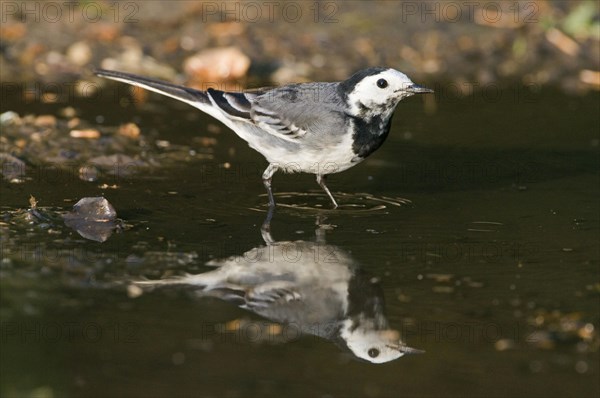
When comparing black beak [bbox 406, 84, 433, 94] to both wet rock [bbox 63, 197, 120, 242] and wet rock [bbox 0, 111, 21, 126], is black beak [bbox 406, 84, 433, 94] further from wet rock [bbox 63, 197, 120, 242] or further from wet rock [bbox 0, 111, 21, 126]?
wet rock [bbox 0, 111, 21, 126]

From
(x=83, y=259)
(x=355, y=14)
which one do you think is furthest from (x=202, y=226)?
(x=355, y=14)

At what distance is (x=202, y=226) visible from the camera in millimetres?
7133

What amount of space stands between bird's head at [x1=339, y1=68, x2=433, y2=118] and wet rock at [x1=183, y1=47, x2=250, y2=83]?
13.0 feet

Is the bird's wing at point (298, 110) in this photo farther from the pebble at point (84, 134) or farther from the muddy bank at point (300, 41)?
the muddy bank at point (300, 41)

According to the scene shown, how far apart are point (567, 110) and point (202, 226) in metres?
4.94

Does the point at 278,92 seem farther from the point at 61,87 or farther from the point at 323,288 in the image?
the point at 61,87

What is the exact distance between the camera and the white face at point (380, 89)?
25.1 feet

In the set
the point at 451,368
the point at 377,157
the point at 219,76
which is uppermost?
the point at 219,76

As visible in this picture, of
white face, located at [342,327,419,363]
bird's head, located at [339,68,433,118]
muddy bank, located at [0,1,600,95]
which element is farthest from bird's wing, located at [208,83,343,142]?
muddy bank, located at [0,1,600,95]

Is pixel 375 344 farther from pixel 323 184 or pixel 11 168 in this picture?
pixel 11 168

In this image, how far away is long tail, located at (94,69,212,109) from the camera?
8047mm

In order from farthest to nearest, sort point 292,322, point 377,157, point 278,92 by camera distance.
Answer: point 377,157 < point 278,92 < point 292,322

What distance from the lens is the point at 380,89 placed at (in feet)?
25.1

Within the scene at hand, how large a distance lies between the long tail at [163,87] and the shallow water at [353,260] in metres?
0.62
